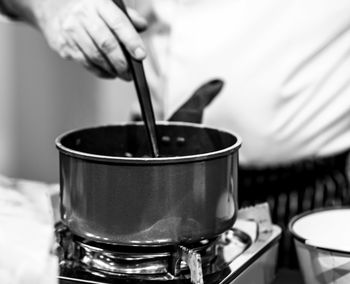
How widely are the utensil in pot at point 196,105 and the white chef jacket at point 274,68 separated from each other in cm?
32

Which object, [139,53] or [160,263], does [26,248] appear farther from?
[139,53]

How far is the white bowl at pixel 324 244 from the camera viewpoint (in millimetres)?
833

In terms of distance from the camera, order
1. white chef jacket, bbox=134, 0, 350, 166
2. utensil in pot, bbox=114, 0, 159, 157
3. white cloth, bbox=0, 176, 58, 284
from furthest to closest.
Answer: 1. white chef jacket, bbox=134, 0, 350, 166
2. utensil in pot, bbox=114, 0, 159, 157
3. white cloth, bbox=0, 176, 58, 284

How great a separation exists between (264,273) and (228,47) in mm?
562

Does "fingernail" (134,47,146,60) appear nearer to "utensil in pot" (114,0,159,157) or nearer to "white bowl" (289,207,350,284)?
"utensil in pot" (114,0,159,157)

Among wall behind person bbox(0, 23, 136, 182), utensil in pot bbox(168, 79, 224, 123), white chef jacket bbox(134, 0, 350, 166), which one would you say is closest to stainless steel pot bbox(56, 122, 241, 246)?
utensil in pot bbox(168, 79, 224, 123)

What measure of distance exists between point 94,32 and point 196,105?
0.19m

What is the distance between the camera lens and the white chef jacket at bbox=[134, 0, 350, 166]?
4.38 ft

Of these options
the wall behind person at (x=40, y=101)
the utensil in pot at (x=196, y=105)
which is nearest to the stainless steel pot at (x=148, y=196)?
the utensil in pot at (x=196, y=105)

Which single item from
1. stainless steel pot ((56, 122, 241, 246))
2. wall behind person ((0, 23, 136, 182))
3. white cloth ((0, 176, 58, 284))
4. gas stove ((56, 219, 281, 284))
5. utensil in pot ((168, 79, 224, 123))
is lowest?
wall behind person ((0, 23, 136, 182))

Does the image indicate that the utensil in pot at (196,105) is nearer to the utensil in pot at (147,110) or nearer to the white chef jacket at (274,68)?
the utensil in pot at (147,110)

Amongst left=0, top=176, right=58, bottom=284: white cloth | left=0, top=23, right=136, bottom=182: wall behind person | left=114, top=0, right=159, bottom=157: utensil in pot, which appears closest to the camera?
left=0, top=176, right=58, bottom=284: white cloth

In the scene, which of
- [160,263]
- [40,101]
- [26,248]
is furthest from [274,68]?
[40,101]

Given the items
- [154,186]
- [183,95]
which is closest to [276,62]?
[183,95]
